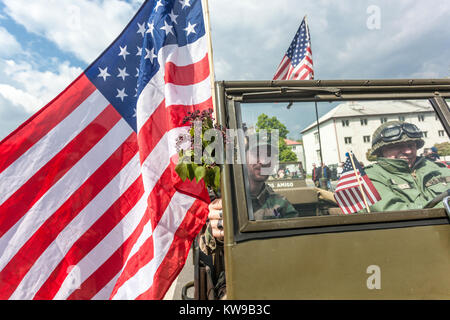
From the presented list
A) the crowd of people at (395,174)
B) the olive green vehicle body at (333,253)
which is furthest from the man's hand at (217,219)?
the olive green vehicle body at (333,253)

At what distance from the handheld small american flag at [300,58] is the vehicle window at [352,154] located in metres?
3.84

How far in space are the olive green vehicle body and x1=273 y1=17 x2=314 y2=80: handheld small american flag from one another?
441cm

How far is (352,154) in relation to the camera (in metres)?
1.71

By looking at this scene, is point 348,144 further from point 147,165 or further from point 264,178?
point 147,165

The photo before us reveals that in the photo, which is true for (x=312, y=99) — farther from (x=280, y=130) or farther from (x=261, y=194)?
(x=261, y=194)

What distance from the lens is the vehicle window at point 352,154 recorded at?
63.0 inches

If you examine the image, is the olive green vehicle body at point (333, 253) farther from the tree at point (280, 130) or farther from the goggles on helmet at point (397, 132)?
the goggles on helmet at point (397, 132)

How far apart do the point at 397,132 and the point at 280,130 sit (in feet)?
2.59

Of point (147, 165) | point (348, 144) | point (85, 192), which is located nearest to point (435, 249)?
point (348, 144)

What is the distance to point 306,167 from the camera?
1.66m

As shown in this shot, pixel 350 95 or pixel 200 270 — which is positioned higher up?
pixel 350 95

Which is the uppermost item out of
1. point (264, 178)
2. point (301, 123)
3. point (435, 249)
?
point (301, 123)

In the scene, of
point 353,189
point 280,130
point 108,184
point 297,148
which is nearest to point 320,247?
point 353,189
